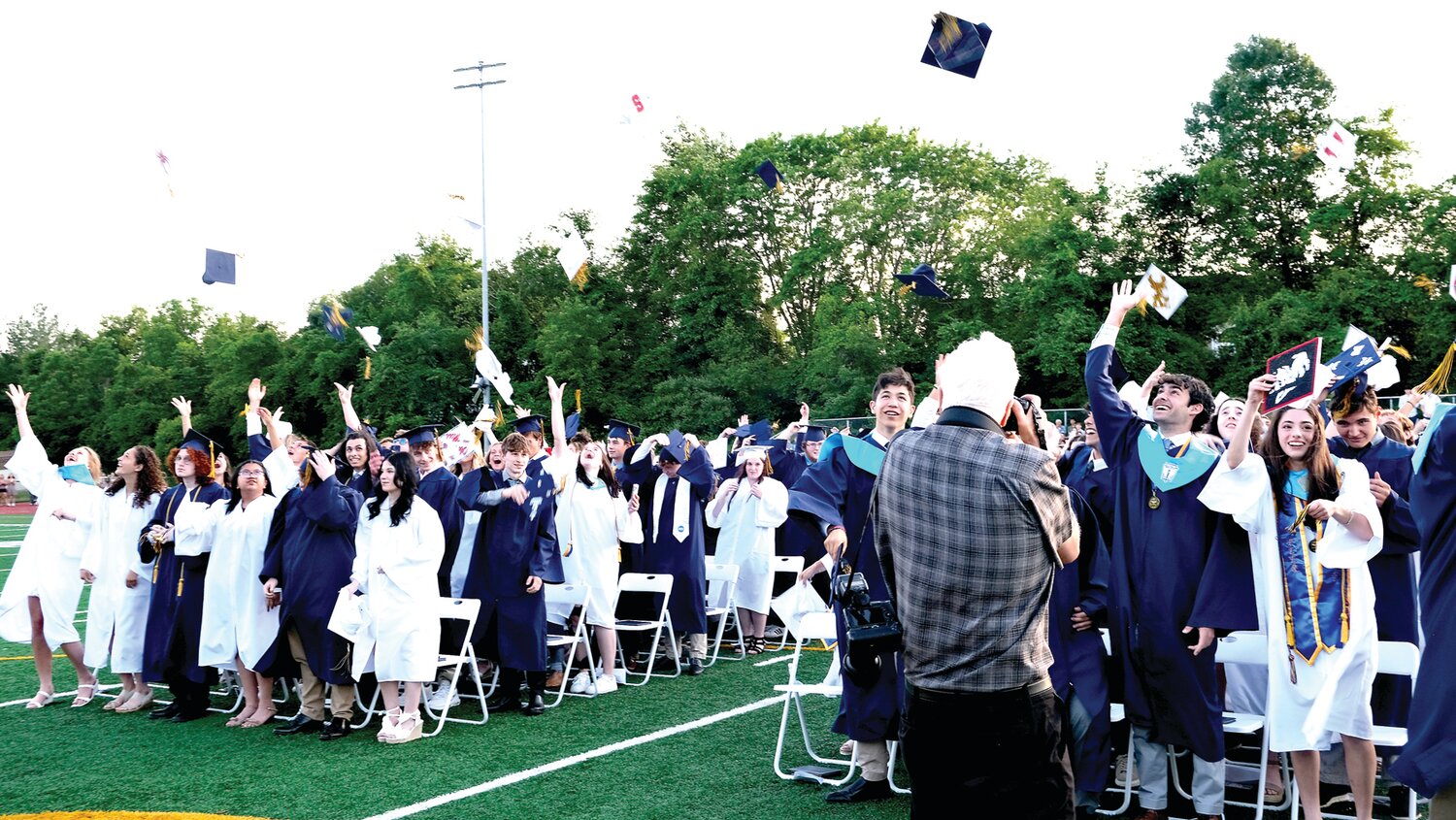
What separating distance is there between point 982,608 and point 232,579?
6.17 metres

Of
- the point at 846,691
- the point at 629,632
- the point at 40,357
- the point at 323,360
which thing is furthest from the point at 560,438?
the point at 40,357

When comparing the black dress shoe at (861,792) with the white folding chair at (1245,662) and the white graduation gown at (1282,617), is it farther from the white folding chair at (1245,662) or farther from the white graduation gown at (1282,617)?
the white graduation gown at (1282,617)

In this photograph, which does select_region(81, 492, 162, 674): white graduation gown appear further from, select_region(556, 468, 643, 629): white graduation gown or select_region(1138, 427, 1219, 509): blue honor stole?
select_region(1138, 427, 1219, 509): blue honor stole

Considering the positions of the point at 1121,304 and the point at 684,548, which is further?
the point at 684,548

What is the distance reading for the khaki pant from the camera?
286 inches

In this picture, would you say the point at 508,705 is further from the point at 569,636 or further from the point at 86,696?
the point at 86,696

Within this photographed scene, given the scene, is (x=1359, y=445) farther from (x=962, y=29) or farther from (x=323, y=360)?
(x=323, y=360)

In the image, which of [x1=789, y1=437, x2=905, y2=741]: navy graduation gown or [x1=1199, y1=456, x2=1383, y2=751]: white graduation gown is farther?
[x1=789, y1=437, x2=905, y2=741]: navy graduation gown

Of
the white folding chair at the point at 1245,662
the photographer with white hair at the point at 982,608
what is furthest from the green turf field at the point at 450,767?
the photographer with white hair at the point at 982,608

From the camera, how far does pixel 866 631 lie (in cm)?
338

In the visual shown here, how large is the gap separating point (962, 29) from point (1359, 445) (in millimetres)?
4300

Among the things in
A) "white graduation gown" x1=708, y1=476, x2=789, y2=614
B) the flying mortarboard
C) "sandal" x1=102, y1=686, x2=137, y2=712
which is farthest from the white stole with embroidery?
"sandal" x1=102, y1=686, x2=137, y2=712

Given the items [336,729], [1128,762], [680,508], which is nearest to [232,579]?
[336,729]

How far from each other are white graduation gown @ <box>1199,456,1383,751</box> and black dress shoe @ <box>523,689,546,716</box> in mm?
4740
